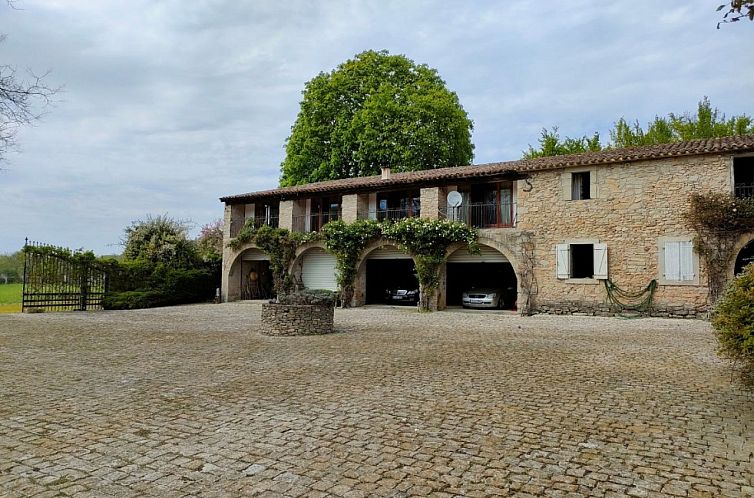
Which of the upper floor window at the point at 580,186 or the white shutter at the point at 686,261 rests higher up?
the upper floor window at the point at 580,186

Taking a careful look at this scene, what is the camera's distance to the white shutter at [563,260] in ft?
55.1

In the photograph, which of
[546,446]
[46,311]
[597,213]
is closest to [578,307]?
[597,213]

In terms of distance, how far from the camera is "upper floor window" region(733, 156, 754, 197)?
15.0 m

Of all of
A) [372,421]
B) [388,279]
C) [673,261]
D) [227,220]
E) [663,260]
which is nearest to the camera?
[372,421]

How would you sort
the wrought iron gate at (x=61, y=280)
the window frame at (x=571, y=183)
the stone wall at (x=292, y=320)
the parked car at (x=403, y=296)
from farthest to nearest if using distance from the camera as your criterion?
the parked car at (x=403, y=296)
the wrought iron gate at (x=61, y=280)
the window frame at (x=571, y=183)
the stone wall at (x=292, y=320)

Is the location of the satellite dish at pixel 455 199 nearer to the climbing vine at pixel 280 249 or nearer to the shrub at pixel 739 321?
the climbing vine at pixel 280 249

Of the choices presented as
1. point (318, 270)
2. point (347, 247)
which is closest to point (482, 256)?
point (347, 247)

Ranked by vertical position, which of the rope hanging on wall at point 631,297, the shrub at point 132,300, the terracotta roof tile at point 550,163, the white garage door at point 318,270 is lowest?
the shrub at point 132,300

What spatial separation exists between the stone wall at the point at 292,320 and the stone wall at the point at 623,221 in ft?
29.9

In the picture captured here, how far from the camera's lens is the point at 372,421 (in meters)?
4.64

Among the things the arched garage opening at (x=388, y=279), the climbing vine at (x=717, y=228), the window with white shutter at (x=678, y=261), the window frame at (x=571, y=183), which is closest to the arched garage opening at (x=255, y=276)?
the arched garage opening at (x=388, y=279)

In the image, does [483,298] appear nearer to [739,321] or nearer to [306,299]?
[306,299]

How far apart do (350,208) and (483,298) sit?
688cm

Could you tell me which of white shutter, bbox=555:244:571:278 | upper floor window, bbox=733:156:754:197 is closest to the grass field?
white shutter, bbox=555:244:571:278
